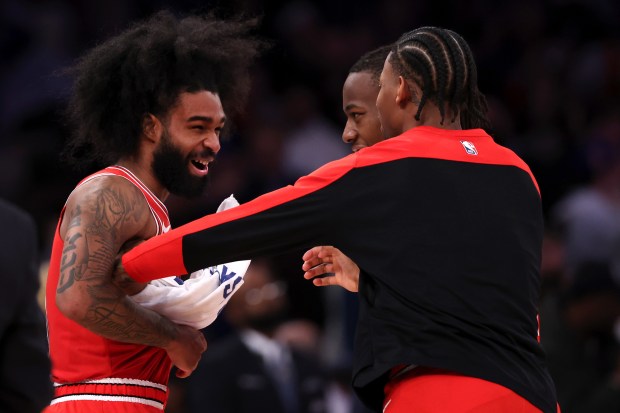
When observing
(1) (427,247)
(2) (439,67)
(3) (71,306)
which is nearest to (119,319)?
(3) (71,306)

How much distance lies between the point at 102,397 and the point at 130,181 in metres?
0.80

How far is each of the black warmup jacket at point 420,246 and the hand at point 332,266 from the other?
10.3 inches

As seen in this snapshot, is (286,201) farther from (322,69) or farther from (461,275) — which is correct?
(322,69)

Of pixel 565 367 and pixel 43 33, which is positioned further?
pixel 43 33

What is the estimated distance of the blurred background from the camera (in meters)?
8.55

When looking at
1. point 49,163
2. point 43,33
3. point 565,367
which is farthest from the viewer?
point 43,33

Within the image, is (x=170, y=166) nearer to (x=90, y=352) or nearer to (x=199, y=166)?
(x=199, y=166)

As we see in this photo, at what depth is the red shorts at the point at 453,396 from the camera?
11.1 feet

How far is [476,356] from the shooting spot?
341cm

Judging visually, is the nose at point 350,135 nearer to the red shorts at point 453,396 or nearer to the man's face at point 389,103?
the man's face at point 389,103

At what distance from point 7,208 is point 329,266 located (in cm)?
116

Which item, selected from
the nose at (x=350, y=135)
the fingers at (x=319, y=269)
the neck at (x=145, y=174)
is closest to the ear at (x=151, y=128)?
the neck at (x=145, y=174)

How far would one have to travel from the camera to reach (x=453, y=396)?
11.1 ft

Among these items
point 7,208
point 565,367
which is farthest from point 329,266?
point 565,367
